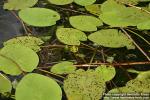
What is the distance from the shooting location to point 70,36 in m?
1.21

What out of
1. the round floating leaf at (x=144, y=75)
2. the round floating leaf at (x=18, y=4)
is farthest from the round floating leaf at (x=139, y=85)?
the round floating leaf at (x=18, y=4)

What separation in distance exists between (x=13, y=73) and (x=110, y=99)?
0.32 metres

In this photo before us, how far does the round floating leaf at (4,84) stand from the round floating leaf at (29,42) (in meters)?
0.17

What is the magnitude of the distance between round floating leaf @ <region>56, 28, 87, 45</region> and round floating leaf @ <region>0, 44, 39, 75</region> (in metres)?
0.14

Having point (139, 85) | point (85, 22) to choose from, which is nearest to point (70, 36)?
point (85, 22)

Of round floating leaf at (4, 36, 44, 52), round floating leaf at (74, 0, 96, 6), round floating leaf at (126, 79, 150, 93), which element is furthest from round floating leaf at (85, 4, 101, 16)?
round floating leaf at (126, 79, 150, 93)

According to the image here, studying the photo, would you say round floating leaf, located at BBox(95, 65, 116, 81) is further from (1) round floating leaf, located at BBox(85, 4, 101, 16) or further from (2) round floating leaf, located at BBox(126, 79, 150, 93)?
(1) round floating leaf, located at BBox(85, 4, 101, 16)

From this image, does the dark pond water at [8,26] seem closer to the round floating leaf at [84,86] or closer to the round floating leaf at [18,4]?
the round floating leaf at [18,4]

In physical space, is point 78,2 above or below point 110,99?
above

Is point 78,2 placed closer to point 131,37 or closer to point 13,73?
point 131,37

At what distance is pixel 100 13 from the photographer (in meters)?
1.34

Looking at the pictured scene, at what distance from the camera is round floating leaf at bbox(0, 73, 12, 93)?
39.0 inches

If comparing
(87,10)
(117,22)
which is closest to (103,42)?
(117,22)

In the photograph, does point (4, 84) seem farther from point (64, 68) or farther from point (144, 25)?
point (144, 25)
